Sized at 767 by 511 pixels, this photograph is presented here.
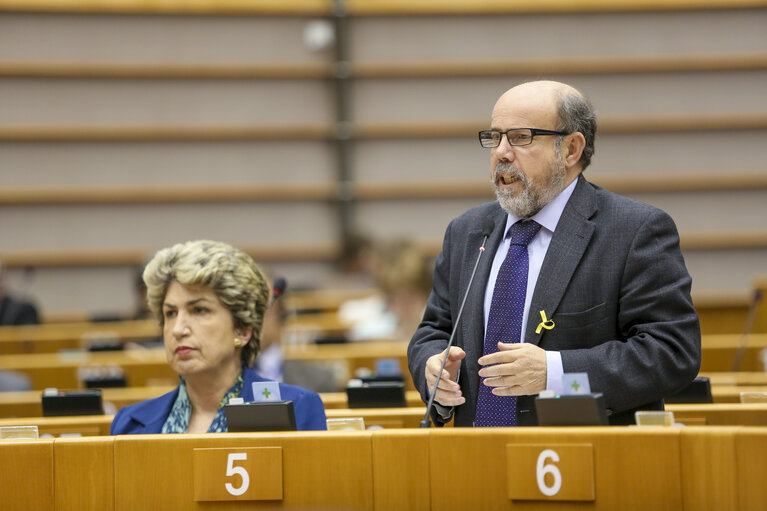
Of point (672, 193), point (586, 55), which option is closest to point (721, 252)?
point (672, 193)

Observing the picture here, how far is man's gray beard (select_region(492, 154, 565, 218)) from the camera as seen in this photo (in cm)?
215

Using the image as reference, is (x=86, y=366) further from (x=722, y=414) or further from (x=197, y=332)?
(x=722, y=414)

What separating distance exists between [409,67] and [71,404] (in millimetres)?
6759

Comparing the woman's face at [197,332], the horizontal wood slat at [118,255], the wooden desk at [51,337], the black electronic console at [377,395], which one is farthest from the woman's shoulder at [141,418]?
the horizontal wood slat at [118,255]

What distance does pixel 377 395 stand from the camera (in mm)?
2611

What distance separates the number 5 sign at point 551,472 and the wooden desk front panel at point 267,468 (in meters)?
0.27

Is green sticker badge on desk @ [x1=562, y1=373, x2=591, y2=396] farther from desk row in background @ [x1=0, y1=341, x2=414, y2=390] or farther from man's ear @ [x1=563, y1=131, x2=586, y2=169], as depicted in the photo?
desk row in background @ [x1=0, y1=341, x2=414, y2=390]

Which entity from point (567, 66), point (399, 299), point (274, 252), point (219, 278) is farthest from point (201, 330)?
point (567, 66)

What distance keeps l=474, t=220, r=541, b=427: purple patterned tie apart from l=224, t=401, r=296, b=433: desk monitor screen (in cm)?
46

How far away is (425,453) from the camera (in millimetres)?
1713

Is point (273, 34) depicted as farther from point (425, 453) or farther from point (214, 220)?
point (425, 453)

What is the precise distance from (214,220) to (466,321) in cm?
722

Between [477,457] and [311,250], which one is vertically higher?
[311,250]

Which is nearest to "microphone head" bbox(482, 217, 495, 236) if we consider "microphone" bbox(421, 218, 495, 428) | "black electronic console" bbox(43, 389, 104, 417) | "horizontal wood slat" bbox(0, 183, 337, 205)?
"microphone" bbox(421, 218, 495, 428)
